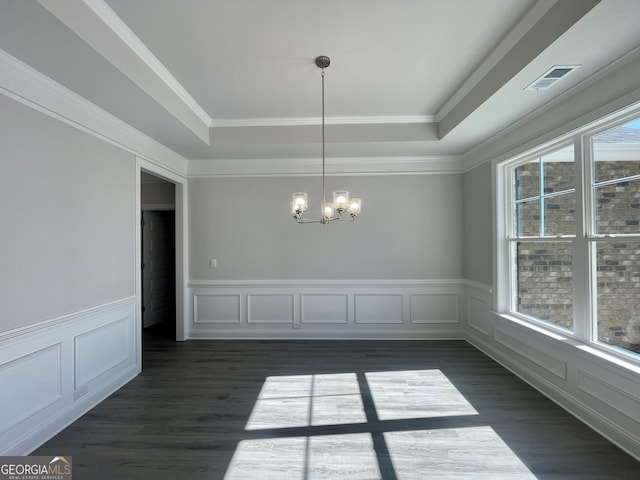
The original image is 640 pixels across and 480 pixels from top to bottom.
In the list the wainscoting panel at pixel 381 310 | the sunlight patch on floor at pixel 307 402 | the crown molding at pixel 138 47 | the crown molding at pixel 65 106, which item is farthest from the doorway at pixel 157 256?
the wainscoting panel at pixel 381 310

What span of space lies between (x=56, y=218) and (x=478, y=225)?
15.0 ft

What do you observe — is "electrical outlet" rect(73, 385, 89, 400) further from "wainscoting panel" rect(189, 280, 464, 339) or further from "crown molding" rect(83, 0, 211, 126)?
"crown molding" rect(83, 0, 211, 126)

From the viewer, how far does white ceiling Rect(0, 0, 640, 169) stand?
179cm

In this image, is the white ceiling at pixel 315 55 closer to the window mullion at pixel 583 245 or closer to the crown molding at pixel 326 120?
the crown molding at pixel 326 120

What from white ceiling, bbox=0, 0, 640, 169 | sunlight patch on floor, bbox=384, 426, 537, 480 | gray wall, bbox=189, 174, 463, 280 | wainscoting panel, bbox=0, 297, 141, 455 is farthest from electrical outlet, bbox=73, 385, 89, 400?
sunlight patch on floor, bbox=384, 426, 537, 480

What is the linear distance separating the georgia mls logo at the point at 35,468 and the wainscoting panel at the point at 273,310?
2631 mm

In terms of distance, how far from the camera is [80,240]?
257 cm

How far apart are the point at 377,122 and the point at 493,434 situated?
333 centimetres

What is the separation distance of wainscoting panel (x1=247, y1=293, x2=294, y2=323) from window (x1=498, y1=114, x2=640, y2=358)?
9.89 ft

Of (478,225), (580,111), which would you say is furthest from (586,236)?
(478,225)

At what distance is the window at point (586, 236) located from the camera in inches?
85.8

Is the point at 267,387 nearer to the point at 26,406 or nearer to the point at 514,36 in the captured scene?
the point at 26,406

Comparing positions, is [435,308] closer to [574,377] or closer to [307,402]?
[574,377]

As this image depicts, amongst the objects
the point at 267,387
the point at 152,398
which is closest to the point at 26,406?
the point at 152,398
